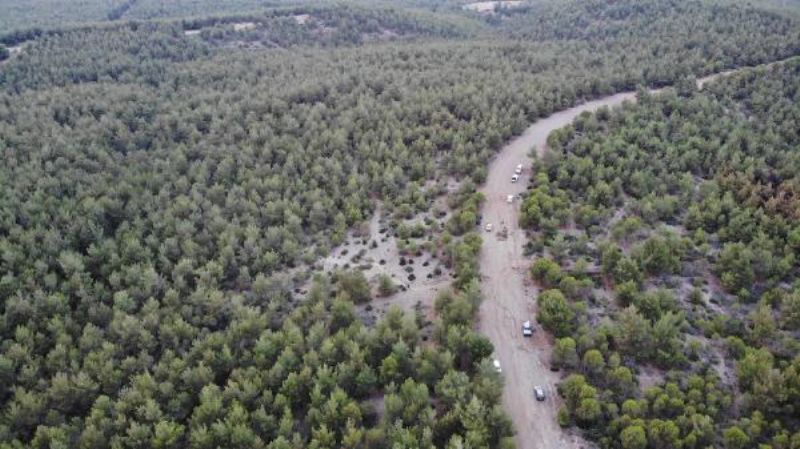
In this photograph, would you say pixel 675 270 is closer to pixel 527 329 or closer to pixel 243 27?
pixel 527 329

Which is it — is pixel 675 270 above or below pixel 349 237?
above

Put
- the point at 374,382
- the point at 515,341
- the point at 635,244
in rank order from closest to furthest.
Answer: the point at 374,382
the point at 515,341
the point at 635,244

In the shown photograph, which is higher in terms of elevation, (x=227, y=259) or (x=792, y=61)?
(x=792, y=61)

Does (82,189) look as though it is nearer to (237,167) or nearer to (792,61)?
(237,167)

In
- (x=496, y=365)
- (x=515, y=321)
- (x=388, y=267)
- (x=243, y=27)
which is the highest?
(x=243, y=27)

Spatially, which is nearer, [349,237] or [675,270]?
[675,270]

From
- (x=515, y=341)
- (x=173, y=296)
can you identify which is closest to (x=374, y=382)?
(x=515, y=341)

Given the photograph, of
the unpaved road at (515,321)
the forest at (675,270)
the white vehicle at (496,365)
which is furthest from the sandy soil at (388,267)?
the forest at (675,270)

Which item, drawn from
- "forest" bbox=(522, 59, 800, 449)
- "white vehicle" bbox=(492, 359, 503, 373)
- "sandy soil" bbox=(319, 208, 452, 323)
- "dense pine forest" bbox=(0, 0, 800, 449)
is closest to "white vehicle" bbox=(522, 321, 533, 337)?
"forest" bbox=(522, 59, 800, 449)

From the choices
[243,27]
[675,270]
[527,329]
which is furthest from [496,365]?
[243,27]
